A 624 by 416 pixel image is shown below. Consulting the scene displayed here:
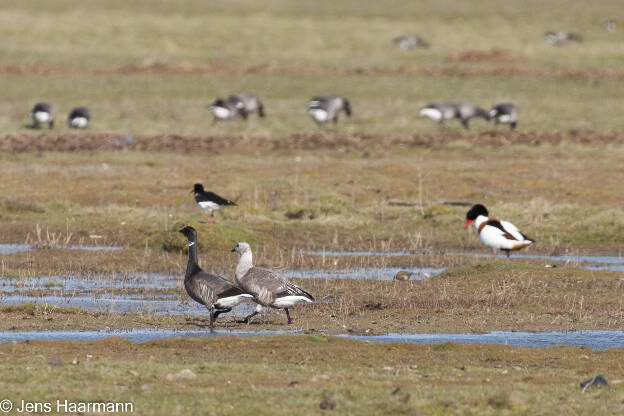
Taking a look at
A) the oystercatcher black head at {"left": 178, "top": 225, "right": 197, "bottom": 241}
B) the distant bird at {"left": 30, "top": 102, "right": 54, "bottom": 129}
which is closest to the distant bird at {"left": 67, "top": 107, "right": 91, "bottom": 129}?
the distant bird at {"left": 30, "top": 102, "right": 54, "bottom": 129}

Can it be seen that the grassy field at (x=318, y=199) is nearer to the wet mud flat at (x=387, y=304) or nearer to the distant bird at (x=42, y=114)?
the wet mud flat at (x=387, y=304)

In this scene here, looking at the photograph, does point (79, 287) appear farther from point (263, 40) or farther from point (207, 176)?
point (263, 40)

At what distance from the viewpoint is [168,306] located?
55.2 feet

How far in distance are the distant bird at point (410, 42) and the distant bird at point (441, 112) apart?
28.9 meters

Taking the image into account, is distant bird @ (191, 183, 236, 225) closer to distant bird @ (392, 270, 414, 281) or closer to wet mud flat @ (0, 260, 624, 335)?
wet mud flat @ (0, 260, 624, 335)

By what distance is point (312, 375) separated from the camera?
36.6 feet

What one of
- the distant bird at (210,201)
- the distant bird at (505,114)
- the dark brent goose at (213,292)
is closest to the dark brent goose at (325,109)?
the distant bird at (505,114)

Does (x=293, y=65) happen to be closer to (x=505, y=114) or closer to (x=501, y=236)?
(x=505, y=114)

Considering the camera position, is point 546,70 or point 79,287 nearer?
point 79,287

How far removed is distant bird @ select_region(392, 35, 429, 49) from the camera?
7419 cm

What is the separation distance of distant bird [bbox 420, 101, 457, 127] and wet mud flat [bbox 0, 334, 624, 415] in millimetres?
32439

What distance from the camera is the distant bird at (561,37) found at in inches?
3024

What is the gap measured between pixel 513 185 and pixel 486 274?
13438 millimetres

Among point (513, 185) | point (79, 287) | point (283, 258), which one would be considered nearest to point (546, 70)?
→ point (513, 185)
